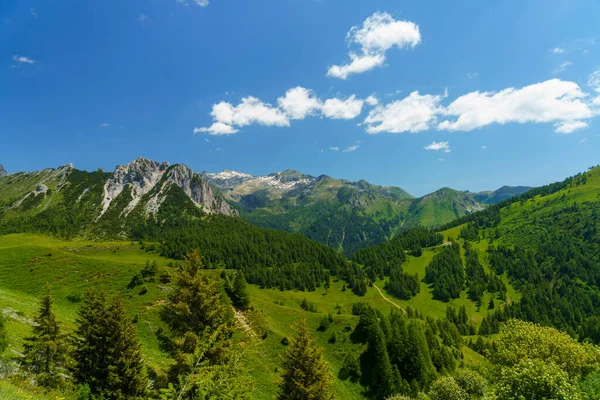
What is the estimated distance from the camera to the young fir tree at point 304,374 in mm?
29875

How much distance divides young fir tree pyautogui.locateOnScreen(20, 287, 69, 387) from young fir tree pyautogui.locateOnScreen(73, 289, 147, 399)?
2.38 meters

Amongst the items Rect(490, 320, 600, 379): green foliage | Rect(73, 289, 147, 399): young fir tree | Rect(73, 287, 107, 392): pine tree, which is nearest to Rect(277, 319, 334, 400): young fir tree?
Rect(73, 289, 147, 399): young fir tree

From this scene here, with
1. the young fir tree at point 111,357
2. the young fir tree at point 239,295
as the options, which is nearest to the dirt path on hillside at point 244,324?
the young fir tree at point 239,295

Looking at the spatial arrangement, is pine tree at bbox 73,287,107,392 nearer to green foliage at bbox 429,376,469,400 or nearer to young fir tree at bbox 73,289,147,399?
young fir tree at bbox 73,289,147,399

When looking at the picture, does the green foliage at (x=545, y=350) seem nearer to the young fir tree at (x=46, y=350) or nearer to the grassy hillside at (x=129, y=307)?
the grassy hillside at (x=129, y=307)

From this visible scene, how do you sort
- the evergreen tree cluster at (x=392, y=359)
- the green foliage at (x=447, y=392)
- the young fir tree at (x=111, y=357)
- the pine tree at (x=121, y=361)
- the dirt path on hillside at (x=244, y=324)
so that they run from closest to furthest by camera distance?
1. the pine tree at (x=121, y=361)
2. the young fir tree at (x=111, y=357)
3. the green foliage at (x=447, y=392)
4. the evergreen tree cluster at (x=392, y=359)
5. the dirt path on hillside at (x=244, y=324)

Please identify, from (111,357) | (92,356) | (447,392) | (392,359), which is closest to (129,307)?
(92,356)

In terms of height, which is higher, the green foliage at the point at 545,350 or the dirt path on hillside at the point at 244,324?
the green foliage at the point at 545,350

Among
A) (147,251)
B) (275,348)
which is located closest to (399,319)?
(275,348)

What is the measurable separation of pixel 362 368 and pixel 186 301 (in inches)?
1926

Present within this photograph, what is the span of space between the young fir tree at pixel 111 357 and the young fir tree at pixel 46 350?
2.38 m

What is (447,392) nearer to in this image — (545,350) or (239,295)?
(545,350)

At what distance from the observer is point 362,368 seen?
60.8 meters

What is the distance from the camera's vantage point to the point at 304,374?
3008 cm
